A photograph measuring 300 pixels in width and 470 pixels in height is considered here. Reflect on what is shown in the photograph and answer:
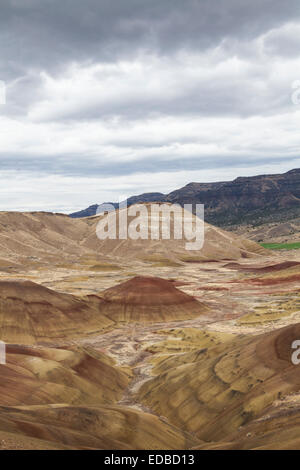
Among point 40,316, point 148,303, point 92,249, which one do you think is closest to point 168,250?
point 92,249

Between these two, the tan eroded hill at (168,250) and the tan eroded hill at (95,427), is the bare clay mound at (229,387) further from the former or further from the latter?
the tan eroded hill at (168,250)

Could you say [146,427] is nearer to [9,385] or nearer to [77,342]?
[9,385]

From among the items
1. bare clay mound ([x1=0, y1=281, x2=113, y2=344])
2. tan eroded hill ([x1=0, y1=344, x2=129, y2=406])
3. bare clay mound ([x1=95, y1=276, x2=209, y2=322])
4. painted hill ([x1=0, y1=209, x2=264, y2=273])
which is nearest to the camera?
tan eroded hill ([x1=0, y1=344, x2=129, y2=406])

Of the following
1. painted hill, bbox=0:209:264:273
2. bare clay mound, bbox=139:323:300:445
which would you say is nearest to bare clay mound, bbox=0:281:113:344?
bare clay mound, bbox=139:323:300:445

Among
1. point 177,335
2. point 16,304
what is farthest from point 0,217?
point 177,335
